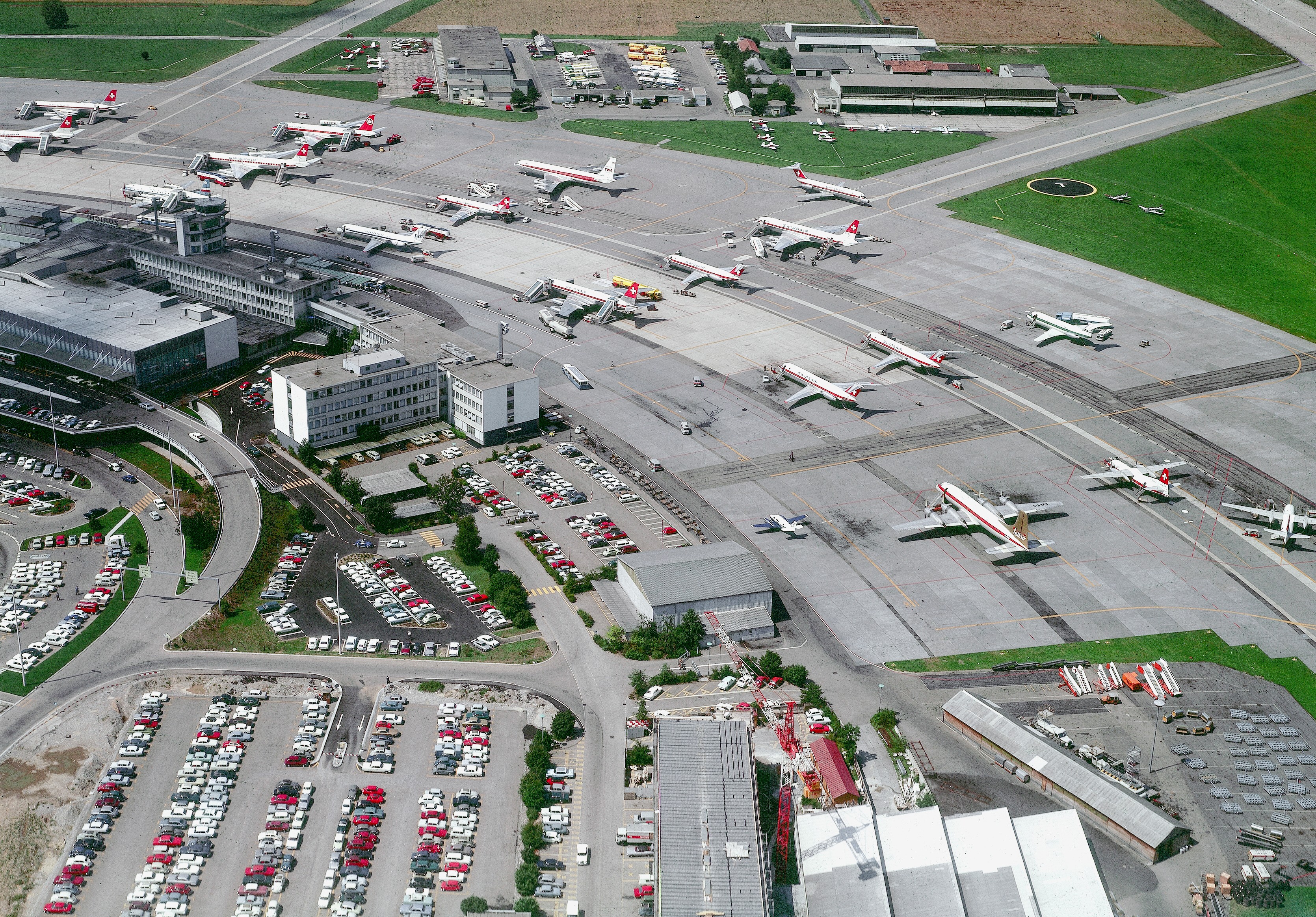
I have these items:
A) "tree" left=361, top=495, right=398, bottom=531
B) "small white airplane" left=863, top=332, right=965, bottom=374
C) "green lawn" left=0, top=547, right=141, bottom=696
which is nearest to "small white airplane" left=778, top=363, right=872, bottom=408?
"small white airplane" left=863, top=332, right=965, bottom=374

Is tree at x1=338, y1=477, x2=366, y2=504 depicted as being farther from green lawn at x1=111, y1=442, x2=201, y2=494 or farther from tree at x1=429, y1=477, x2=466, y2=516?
green lawn at x1=111, y1=442, x2=201, y2=494

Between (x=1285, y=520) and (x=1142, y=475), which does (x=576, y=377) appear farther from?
(x=1285, y=520)

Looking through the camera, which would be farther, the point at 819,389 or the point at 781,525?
the point at 819,389

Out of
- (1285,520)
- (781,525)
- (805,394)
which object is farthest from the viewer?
(805,394)

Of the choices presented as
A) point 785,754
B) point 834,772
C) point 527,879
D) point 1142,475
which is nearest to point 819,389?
point 1142,475

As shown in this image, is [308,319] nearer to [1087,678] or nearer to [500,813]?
[500,813]

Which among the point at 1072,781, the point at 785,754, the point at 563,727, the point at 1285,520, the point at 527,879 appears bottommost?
the point at 527,879

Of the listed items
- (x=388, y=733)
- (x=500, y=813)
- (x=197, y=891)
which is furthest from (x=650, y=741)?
(x=197, y=891)
